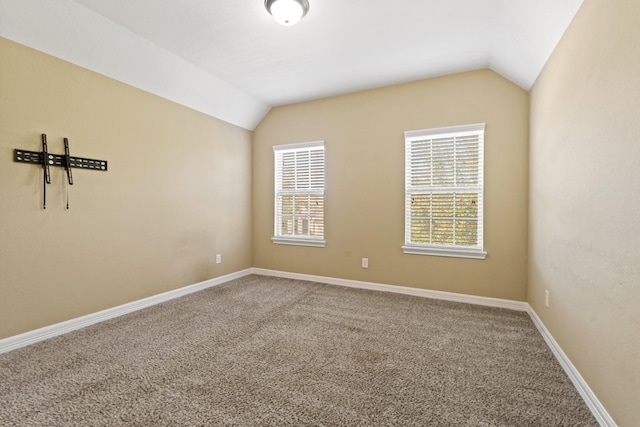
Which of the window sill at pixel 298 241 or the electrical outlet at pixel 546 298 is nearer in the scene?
the electrical outlet at pixel 546 298

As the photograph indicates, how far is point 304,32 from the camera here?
8.75 feet

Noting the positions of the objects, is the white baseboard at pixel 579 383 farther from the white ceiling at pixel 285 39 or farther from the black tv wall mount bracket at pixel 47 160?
the black tv wall mount bracket at pixel 47 160

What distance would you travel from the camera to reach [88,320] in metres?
2.78

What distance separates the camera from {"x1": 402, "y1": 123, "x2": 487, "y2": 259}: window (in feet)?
11.2

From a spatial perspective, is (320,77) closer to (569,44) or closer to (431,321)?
(569,44)

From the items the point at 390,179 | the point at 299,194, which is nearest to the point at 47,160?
the point at 299,194

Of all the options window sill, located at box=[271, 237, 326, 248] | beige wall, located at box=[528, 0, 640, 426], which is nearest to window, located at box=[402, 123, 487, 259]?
beige wall, located at box=[528, 0, 640, 426]

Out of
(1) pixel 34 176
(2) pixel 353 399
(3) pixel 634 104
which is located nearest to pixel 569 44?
(3) pixel 634 104

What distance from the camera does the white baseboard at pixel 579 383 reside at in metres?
1.50

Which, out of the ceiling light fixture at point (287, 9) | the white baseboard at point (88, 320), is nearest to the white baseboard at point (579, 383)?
the ceiling light fixture at point (287, 9)

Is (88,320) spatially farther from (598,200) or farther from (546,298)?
(546,298)

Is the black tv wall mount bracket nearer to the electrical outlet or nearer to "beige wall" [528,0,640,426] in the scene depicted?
"beige wall" [528,0,640,426]

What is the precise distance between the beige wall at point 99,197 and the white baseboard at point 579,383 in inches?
153

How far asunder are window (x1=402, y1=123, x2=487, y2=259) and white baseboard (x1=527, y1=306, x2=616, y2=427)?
3.70ft
